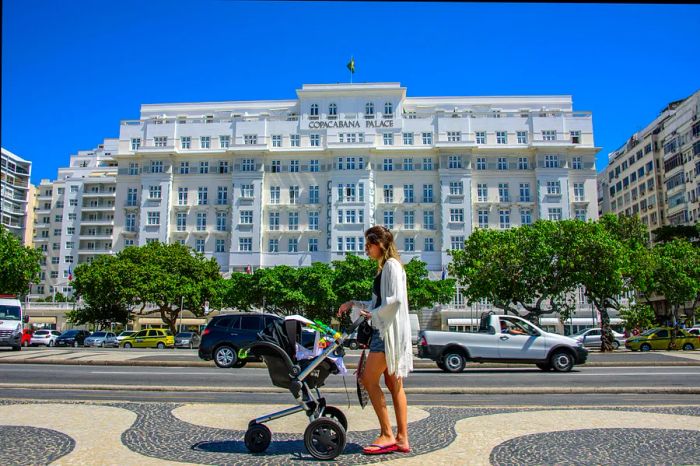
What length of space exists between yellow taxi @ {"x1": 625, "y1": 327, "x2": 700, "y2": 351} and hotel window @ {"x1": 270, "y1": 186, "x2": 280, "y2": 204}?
145 feet

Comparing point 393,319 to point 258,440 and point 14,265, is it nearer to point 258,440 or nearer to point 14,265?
point 258,440

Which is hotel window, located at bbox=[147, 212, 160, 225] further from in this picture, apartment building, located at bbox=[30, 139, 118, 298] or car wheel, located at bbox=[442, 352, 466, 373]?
car wheel, located at bbox=[442, 352, 466, 373]

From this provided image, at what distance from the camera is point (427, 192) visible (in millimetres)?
70000

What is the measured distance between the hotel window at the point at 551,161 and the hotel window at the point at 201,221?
A: 41.6 metres

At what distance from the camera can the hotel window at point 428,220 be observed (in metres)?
69.3

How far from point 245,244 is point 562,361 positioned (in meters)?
55.1

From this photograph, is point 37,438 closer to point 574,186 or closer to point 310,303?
point 310,303

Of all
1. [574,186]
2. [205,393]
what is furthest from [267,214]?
[205,393]

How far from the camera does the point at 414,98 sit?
78.8 m

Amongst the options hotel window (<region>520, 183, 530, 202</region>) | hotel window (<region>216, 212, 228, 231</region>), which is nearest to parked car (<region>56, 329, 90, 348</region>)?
hotel window (<region>216, 212, 228, 231</region>)

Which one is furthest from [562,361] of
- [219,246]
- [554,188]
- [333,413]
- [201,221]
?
[201,221]

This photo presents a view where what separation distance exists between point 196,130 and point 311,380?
236 feet

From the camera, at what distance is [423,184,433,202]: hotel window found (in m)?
69.8

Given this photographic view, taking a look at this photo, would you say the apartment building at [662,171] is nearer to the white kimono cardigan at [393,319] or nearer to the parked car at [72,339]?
the parked car at [72,339]
